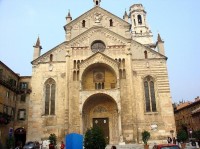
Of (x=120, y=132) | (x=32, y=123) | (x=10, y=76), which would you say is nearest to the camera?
(x=120, y=132)

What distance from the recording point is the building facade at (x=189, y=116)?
43372 mm

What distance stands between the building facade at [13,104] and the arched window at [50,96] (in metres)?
4.99

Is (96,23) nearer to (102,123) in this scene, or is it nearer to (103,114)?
(103,114)

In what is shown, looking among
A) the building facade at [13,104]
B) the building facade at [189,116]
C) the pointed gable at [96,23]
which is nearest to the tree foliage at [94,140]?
the building facade at [13,104]

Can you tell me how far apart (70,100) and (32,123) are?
571cm

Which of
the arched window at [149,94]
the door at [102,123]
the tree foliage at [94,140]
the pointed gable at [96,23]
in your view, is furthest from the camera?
the pointed gable at [96,23]

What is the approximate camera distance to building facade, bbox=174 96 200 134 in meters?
43.4

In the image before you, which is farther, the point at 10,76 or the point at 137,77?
the point at 10,76

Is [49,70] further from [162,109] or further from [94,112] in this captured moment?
[162,109]

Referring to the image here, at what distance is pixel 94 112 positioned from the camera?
3080 cm

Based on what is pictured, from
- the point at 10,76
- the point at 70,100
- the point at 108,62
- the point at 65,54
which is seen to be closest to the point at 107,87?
the point at 108,62

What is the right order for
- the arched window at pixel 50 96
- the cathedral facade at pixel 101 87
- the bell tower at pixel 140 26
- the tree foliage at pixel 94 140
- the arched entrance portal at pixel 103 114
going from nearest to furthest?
the tree foliage at pixel 94 140 < the cathedral facade at pixel 101 87 < the arched entrance portal at pixel 103 114 < the arched window at pixel 50 96 < the bell tower at pixel 140 26

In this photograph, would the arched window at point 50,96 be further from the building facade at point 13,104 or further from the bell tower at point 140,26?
the bell tower at point 140,26

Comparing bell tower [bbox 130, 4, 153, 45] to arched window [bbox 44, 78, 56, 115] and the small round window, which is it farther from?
arched window [bbox 44, 78, 56, 115]
